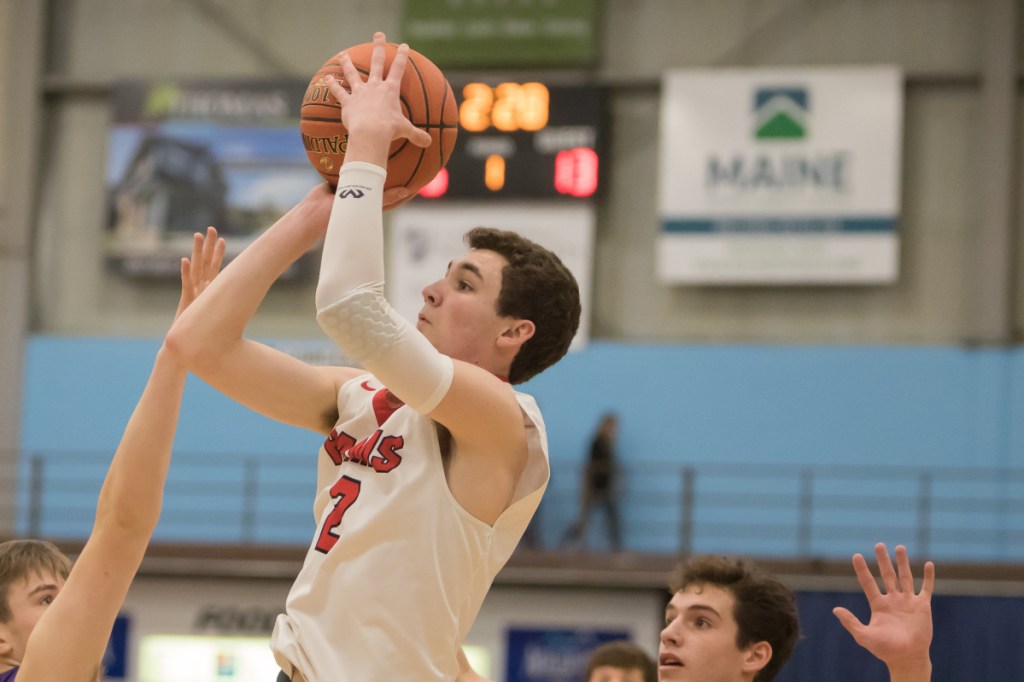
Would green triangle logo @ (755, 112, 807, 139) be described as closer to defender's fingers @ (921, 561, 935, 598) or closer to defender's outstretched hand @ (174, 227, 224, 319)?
defender's fingers @ (921, 561, 935, 598)

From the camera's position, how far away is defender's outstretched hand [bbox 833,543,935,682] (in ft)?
10.5

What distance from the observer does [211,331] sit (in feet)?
9.78

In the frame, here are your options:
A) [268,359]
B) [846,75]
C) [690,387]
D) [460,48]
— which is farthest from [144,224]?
[268,359]

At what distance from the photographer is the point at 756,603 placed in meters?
4.00

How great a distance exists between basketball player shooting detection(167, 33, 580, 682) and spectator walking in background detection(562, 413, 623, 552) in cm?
995

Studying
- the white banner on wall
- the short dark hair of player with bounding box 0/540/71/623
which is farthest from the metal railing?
the short dark hair of player with bounding box 0/540/71/623

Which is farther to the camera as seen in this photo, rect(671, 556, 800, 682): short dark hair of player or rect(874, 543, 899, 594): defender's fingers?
rect(671, 556, 800, 682): short dark hair of player

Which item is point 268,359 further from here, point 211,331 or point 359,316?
point 359,316

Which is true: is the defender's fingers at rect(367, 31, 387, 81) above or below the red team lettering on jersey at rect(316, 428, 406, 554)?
above

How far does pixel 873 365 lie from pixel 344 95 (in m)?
11.4

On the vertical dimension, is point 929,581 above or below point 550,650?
above

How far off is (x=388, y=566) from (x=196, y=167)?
12.8 meters

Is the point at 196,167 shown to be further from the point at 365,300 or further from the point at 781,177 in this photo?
the point at 365,300

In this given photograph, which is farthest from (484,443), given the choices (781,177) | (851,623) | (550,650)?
(781,177)
